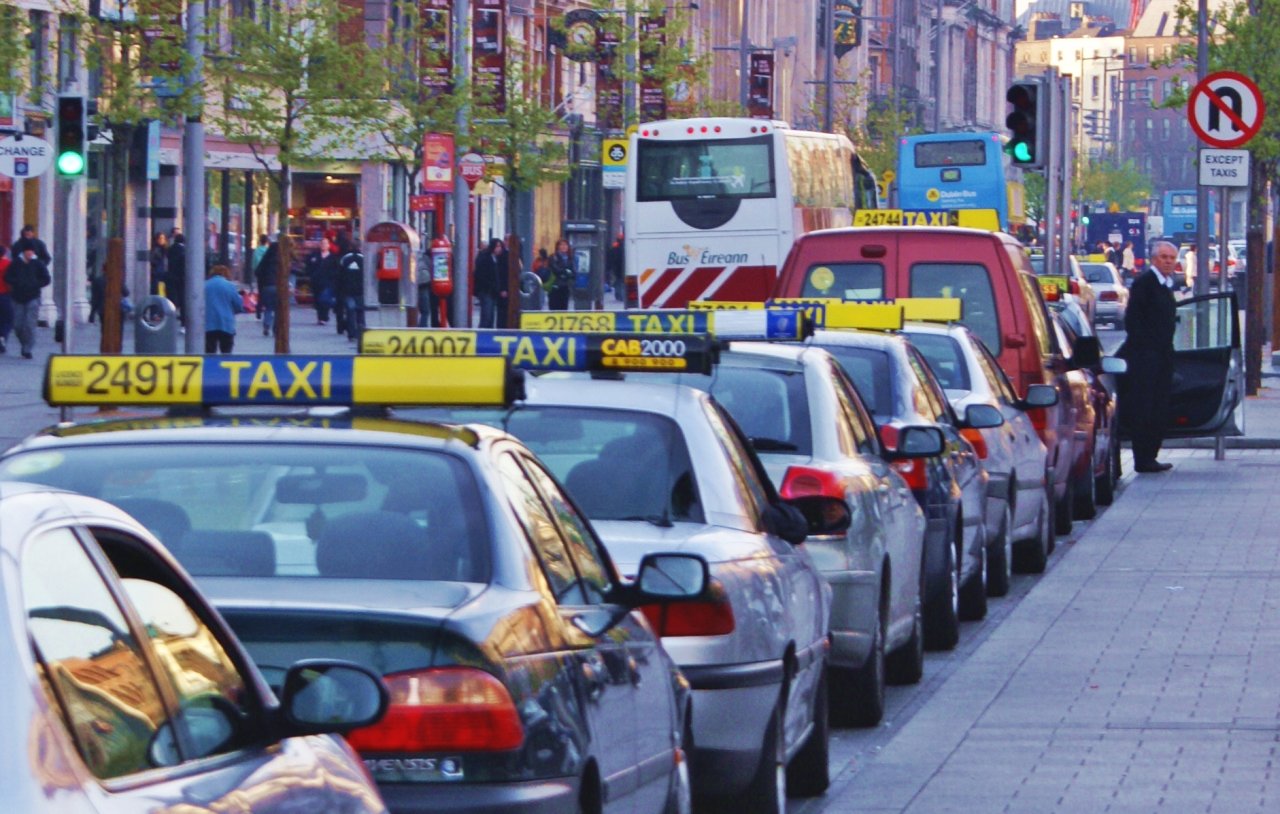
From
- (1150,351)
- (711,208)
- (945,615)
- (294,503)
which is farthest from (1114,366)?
(711,208)

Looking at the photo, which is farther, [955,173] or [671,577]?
[955,173]

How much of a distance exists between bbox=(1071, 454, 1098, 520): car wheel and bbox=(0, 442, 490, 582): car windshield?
15.0m

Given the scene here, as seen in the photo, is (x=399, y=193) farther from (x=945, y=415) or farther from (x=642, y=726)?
(x=642, y=726)

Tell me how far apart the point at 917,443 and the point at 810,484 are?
71.9 inches

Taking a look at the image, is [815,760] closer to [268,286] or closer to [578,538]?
[578,538]

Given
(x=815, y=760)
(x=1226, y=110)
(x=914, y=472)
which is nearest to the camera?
(x=815, y=760)

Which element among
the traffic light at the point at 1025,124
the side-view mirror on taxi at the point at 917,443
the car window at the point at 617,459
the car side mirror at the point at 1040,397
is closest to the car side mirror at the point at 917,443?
the side-view mirror on taxi at the point at 917,443

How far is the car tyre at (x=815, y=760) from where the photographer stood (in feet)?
28.8

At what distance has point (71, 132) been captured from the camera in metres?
24.2

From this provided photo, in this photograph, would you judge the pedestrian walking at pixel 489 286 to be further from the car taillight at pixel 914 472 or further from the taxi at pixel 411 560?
the taxi at pixel 411 560

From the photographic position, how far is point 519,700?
16.3 ft

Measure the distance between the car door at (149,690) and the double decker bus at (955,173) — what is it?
5600 centimetres

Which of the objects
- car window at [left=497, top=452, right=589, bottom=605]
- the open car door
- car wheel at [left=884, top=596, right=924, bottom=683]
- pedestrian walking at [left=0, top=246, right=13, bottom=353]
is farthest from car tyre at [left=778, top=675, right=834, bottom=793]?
pedestrian walking at [left=0, top=246, right=13, bottom=353]

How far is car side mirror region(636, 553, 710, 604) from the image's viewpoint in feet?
20.4
